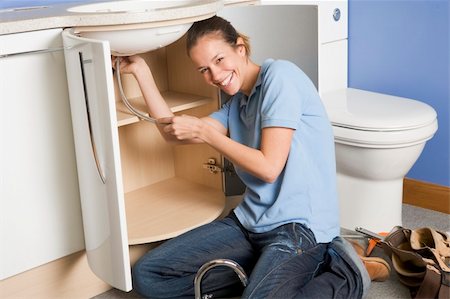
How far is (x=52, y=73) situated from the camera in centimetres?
174

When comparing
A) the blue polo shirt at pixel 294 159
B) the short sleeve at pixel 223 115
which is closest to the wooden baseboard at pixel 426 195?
the blue polo shirt at pixel 294 159

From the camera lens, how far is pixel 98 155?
167 cm

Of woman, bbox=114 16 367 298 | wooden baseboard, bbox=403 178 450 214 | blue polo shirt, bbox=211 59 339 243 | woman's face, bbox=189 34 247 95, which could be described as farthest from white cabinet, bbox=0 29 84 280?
wooden baseboard, bbox=403 178 450 214

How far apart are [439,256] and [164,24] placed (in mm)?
948

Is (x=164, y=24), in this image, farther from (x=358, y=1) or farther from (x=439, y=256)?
(x=358, y=1)

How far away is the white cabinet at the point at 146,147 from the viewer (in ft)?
5.33

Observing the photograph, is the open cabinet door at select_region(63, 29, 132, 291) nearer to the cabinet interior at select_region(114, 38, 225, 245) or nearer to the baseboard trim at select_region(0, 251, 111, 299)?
the baseboard trim at select_region(0, 251, 111, 299)

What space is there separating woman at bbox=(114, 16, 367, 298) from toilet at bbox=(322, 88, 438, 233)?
34 centimetres

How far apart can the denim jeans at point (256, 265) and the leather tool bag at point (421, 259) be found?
18 cm

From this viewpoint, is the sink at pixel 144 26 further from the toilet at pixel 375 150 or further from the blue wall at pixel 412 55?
the blue wall at pixel 412 55

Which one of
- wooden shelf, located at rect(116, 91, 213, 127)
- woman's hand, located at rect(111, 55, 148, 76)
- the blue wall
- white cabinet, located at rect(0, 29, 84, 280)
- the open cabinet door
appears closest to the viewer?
the open cabinet door

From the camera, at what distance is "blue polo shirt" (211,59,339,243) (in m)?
1.74

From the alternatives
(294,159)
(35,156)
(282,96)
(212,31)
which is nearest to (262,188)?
(294,159)

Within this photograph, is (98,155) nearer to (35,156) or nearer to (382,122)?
(35,156)
